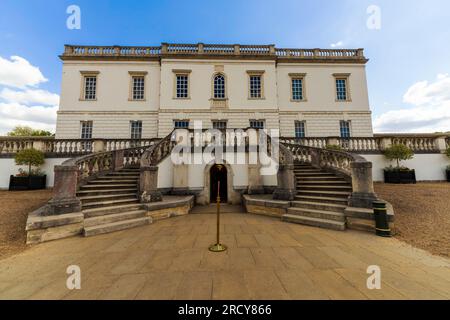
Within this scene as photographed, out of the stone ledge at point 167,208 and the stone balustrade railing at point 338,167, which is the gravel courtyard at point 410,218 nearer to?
the stone balustrade railing at point 338,167

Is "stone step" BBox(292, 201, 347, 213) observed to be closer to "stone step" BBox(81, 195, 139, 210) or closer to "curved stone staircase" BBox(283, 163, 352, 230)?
"curved stone staircase" BBox(283, 163, 352, 230)

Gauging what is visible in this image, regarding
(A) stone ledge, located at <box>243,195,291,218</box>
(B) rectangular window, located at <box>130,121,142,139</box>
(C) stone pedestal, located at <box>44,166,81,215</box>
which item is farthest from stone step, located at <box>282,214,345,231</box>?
(B) rectangular window, located at <box>130,121,142,139</box>

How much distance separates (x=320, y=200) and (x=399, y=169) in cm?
852

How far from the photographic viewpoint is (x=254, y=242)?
4.32m

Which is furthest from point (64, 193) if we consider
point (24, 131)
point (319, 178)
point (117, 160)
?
point (24, 131)

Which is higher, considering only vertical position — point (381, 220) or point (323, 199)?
point (323, 199)

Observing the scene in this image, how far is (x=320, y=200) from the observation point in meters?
6.49

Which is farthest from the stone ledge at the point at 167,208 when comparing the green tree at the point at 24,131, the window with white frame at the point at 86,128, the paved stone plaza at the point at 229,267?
the green tree at the point at 24,131

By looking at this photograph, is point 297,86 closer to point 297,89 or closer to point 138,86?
point 297,89

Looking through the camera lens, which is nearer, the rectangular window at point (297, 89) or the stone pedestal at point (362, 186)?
the stone pedestal at point (362, 186)

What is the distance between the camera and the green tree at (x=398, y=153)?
1066 centimetres

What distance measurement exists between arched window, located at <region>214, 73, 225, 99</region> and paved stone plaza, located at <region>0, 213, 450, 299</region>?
46.6 feet

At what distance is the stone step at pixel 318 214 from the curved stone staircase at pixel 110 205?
17.1ft

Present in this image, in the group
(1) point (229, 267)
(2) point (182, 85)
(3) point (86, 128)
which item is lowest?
(1) point (229, 267)
